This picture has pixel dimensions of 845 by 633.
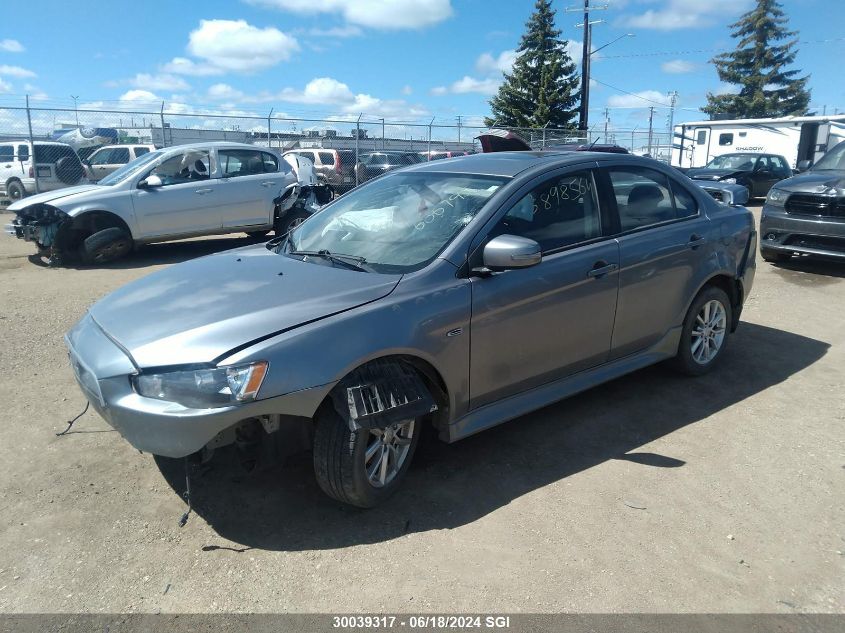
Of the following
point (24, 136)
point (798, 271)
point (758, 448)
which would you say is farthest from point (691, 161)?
point (758, 448)

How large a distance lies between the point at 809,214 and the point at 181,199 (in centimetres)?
895

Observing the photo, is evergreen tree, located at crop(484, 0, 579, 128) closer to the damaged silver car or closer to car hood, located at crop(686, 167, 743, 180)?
car hood, located at crop(686, 167, 743, 180)

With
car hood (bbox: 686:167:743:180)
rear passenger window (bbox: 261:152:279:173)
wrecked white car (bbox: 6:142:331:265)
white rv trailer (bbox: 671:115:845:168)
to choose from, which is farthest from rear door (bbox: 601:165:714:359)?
white rv trailer (bbox: 671:115:845:168)

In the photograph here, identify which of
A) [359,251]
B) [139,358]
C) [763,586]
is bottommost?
[763,586]

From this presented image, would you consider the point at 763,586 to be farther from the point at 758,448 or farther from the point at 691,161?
the point at 691,161

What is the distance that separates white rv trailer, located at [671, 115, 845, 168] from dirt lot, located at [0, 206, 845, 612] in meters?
20.5

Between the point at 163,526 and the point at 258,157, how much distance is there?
341 inches

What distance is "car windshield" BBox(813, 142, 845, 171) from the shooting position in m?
9.29

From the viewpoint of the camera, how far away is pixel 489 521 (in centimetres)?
315

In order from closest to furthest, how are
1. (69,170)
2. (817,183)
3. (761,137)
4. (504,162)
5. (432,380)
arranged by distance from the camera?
(432,380) → (504,162) → (817,183) → (69,170) → (761,137)

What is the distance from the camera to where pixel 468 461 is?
372 cm

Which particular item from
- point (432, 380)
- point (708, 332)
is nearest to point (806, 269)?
point (708, 332)

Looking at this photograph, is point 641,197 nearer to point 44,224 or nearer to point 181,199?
point 181,199

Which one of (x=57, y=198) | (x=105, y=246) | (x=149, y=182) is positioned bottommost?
(x=105, y=246)
